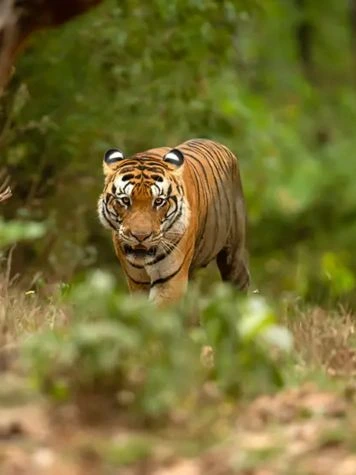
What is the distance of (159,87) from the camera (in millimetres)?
12055

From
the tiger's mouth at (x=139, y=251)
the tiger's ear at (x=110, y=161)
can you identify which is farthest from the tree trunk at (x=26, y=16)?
the tiger's ear at (x=110, y=161)

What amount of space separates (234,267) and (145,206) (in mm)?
1644

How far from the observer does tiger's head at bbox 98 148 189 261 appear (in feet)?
26.5

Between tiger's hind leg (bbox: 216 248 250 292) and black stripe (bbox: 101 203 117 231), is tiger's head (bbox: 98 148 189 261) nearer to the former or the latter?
black stripe (bbox: 101 203 117 231)

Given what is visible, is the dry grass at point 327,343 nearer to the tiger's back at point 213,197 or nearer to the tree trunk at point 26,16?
the tiger's back at point 213,197

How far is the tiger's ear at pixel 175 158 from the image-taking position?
27.9ft

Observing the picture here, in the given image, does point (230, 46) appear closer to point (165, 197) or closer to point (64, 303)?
point (165, 197)

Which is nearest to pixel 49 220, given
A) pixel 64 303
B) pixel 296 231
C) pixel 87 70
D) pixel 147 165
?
pixel 87 70

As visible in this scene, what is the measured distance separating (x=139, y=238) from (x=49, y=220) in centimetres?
427

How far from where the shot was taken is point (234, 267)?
9719mm

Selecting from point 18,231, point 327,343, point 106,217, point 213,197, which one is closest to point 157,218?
point 106,217

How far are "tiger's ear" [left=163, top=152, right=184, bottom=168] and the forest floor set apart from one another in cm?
345

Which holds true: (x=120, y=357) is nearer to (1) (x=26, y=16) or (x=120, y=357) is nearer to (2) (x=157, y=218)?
(1) (x=26, y=16)

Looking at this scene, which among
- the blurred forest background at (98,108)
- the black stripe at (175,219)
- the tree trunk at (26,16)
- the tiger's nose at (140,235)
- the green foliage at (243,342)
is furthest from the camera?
the blurred forest background at (98,108)
